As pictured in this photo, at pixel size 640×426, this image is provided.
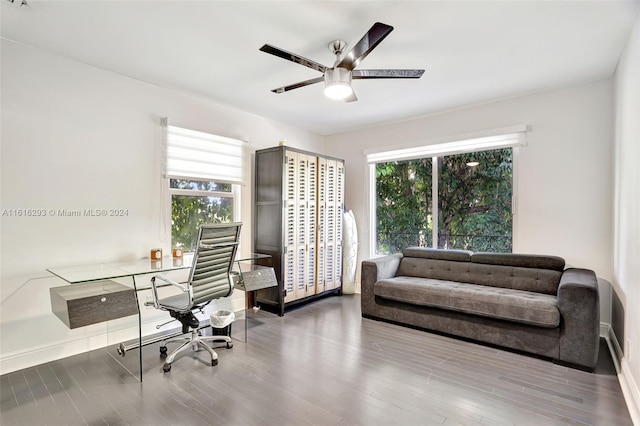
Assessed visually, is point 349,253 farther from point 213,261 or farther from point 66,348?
point 66,348

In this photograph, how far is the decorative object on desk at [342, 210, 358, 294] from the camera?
4.89 m

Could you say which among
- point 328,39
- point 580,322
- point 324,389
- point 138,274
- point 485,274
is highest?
point 328,39

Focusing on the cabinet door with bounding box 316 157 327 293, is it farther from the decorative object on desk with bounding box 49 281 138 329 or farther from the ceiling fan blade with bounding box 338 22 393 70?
the decorative object on desk with bounding box 49 281 138 329

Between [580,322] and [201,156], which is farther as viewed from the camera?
[201,156]

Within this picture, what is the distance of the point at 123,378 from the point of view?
2402 millimetres

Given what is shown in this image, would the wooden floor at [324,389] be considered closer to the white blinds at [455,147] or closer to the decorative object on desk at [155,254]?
the decorative object on desk at [155,254]

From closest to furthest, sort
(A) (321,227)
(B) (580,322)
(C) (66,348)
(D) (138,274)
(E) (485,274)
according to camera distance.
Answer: (D) (138,274)
(B) (580,322)
(C) (66,348)
(E) (485,274)
(A) (321,227)

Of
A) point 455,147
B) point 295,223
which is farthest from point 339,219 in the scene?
point 455,147

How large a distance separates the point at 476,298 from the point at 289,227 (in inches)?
86.3

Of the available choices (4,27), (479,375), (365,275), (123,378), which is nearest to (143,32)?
(4,27)

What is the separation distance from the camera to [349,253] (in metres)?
4.90

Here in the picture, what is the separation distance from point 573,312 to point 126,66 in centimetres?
437

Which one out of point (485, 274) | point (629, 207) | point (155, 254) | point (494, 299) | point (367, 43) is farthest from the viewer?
point (485, 274)

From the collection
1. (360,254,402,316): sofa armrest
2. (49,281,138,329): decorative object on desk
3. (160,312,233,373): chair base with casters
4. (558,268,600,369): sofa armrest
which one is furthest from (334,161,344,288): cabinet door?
(49,281,138,329): decorative object on desk
